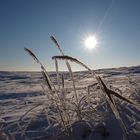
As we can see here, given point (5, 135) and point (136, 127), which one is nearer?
point (5, 135)

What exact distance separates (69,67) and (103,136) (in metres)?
0.42

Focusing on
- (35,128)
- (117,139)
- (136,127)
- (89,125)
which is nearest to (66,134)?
(89,125)

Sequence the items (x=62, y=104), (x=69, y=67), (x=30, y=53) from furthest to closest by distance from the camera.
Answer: (x=62, y=104) < (x=69, y=67) < (x=30, y=53)

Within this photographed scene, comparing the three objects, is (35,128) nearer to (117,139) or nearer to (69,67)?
(117,139)

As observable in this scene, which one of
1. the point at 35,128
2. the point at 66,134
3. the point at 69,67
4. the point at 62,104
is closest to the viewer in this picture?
the point at 69,67

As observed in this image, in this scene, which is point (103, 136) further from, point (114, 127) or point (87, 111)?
→ point (87, 111)

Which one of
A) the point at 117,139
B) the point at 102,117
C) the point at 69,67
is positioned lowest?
the point at 117,139

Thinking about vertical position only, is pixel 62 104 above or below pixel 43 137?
above

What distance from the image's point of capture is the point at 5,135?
1.19 metres

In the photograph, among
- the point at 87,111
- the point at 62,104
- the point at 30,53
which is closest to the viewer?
the point at 30,53

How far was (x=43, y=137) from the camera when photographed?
1.42 meters

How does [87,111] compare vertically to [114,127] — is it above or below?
above

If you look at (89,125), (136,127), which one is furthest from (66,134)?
(136,127)

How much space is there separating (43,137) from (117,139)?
0.36 meters
